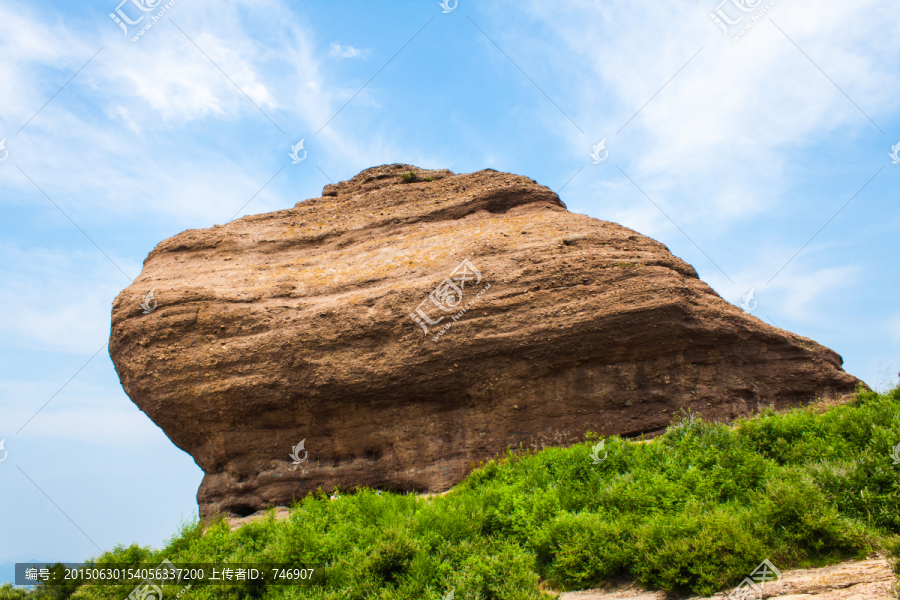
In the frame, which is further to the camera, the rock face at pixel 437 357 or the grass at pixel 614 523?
the rock face at pixel 437 357

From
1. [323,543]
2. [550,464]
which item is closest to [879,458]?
[550,464]

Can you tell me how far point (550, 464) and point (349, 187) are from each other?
34.0 feet

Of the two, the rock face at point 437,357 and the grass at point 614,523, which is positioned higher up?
the rock face at point 437,357

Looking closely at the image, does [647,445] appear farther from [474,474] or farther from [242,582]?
[242,582]

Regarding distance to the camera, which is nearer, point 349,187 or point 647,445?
point 647,445

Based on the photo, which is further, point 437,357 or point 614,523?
point 437,357

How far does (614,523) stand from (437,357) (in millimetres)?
5536

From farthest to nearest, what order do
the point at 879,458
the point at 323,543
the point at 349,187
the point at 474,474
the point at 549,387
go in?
the point at 349,187
the point at 549,387
the point at 474,474
the point at 323,543
the point at 879,458

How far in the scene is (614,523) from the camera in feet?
24.0

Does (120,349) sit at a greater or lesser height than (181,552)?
greater

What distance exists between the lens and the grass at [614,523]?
6305 mm

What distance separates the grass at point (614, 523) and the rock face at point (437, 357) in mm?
1593

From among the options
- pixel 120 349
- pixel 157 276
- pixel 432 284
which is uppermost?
pixel 157 276

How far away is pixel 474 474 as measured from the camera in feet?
35.3
